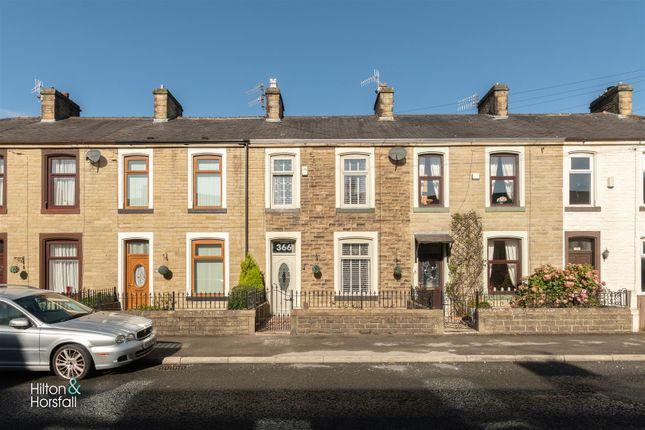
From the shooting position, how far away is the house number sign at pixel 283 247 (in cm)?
1409

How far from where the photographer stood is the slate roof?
1419 cm

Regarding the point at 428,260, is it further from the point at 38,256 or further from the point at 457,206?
the point at 38,256

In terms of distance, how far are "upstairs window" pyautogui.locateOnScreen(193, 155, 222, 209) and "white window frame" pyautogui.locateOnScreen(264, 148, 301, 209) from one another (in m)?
1.68

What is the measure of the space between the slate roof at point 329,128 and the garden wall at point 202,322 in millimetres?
6303

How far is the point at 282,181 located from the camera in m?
14.2

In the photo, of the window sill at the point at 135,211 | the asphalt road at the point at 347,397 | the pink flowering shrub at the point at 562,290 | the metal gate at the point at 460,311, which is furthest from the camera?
the window sill at the point at 135,211

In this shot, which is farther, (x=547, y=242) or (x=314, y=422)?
(x=547, y=242)

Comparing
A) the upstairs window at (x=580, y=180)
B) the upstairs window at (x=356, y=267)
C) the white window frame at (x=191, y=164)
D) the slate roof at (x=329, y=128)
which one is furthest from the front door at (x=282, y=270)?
the upstairs window at (x=580, y=180)

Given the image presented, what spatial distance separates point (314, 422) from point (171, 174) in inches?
428

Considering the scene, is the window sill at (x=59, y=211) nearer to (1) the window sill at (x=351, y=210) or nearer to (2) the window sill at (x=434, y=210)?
(1) the window sill at (x=351, y=210)

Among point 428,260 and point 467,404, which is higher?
point 428,260

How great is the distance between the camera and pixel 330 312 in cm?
1062

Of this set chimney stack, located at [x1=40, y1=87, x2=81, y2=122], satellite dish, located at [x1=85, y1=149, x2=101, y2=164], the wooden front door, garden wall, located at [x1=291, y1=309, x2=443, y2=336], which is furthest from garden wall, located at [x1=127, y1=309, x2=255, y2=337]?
chimney stack, located at [x1=40, y1=87, x2=81, y2=122]

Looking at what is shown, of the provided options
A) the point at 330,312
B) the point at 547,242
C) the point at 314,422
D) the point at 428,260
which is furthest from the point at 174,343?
the point at 547,242
